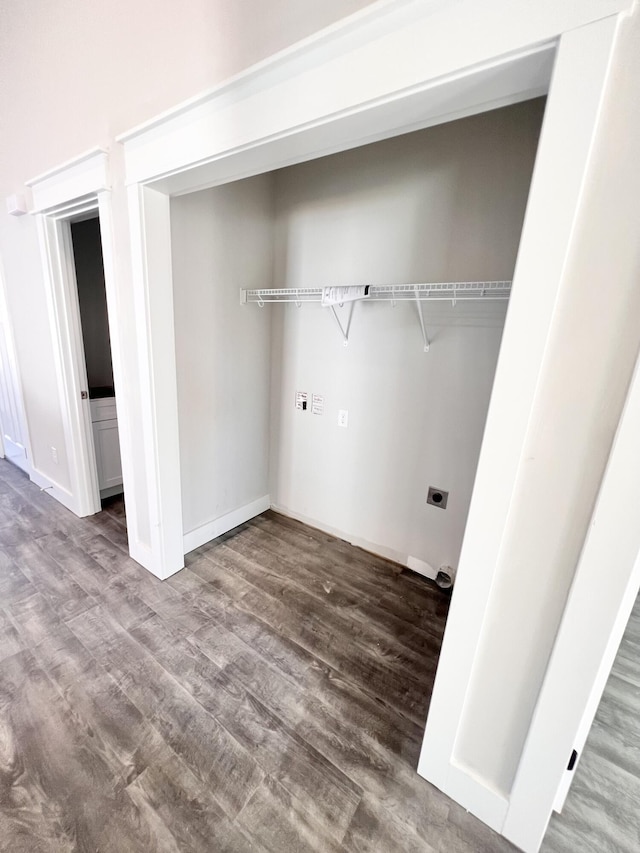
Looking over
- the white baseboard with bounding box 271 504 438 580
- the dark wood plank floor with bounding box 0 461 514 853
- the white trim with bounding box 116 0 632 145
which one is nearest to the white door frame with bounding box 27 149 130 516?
the dark wood plank floor with bounding box 0 461 514 853

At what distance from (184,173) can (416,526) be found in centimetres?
218

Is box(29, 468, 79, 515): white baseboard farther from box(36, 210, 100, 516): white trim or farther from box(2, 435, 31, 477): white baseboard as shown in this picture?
box(2, 435, 31, 477): white baseboard

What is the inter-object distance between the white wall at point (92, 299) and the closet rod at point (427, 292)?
2.11 m

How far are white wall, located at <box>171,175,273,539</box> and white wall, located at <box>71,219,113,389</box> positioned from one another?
170cm

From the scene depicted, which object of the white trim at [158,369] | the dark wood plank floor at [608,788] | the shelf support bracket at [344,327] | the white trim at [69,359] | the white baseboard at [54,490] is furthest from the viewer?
the white baseboard at [54,490]

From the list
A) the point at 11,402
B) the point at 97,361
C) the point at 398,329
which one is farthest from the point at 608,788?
the point at 11,402

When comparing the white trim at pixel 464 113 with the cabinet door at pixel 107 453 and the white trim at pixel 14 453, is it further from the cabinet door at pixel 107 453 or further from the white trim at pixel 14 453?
the white trim at pixel 14 453

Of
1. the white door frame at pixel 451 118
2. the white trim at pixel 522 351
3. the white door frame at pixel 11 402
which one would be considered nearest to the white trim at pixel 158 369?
the white door frame at pixel 451 118

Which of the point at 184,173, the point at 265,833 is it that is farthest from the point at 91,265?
the point at 265,833

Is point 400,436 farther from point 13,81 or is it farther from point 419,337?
point 13,81

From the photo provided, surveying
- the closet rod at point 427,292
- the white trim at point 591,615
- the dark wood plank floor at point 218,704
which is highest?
the closet rod at point 427,292

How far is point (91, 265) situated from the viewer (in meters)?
3.43

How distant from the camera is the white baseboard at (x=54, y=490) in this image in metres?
2.77

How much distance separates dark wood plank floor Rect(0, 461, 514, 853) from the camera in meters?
1.08
